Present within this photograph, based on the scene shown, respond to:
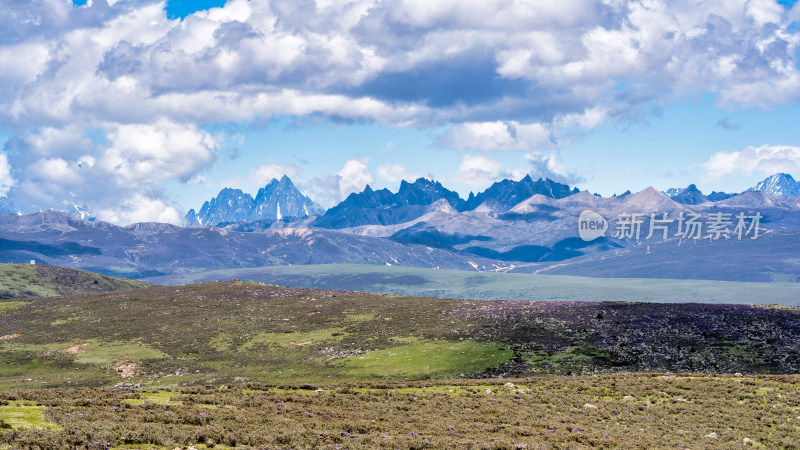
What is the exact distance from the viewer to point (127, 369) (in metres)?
81.8

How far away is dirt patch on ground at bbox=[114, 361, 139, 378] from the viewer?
261 feet

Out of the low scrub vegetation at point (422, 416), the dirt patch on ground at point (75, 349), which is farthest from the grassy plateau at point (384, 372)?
the dirt patch on ground at point (75, 349)

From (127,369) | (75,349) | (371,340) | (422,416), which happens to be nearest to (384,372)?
(371,340)

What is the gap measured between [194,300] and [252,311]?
1755 cm

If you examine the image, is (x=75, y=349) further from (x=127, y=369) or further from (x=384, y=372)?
(x=384, y=372)

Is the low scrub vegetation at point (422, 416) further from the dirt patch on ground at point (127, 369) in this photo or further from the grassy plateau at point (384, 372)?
the dirt patch on ground at point (127, 369)

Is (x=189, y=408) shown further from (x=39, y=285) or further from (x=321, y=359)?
(x=39, y=285)

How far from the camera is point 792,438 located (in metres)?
36.5

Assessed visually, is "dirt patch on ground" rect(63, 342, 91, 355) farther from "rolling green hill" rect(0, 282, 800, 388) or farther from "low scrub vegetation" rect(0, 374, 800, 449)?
"low scrub vegetation" rect(0, 374, 800, 449)

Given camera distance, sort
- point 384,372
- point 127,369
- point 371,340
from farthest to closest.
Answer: point 371,340
point 127,369
point 384,372

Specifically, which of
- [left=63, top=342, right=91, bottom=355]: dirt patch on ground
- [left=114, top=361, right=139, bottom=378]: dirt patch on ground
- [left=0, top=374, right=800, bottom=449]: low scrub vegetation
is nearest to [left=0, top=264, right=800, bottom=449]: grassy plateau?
[left=0, top=374, right=800, bottom=449]: low scrub vegetation

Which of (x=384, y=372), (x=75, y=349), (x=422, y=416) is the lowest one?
(x=384, y=372)

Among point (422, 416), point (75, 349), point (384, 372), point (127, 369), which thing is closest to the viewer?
point (422, 416)

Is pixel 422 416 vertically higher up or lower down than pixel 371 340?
higher up
